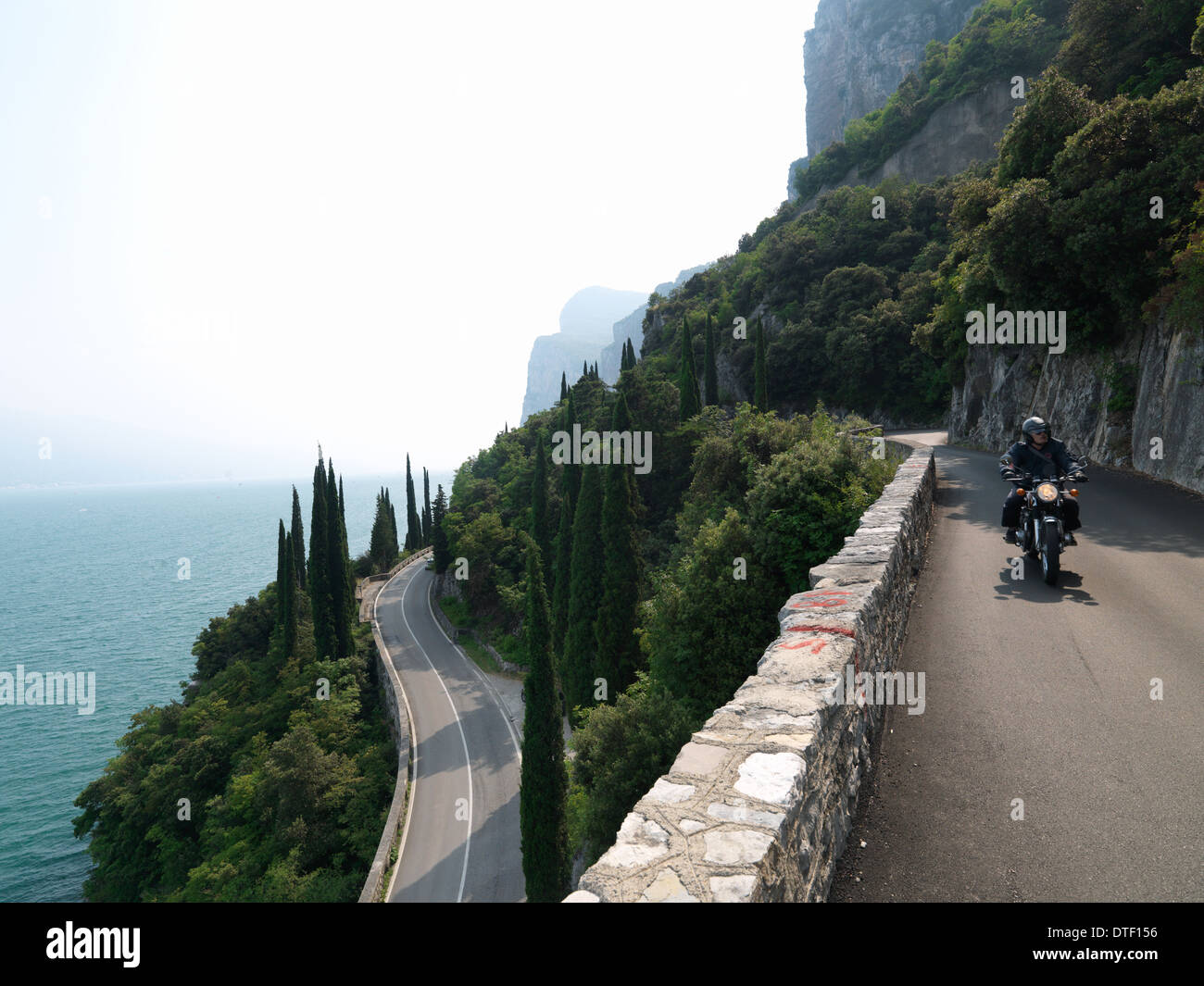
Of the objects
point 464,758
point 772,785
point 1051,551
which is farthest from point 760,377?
point 772,785

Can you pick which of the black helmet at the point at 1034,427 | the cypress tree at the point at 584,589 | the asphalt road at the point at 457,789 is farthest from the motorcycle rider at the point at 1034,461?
the cypress tree at the point at 584,589

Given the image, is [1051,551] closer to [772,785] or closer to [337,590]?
[772,785]

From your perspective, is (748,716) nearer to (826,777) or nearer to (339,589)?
(826,777)

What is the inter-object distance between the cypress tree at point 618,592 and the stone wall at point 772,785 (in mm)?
20648

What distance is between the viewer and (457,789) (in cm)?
2647

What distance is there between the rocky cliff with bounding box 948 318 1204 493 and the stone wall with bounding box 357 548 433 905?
18.6 meters

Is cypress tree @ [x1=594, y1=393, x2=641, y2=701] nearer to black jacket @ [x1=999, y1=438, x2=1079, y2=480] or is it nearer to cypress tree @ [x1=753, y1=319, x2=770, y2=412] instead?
black jacket @ [x1=999, y1=438, x2=1079, y2=480]

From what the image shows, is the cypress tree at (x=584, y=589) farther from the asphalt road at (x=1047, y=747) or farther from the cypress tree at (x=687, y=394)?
the asphalt road at (x=1047, y=747)

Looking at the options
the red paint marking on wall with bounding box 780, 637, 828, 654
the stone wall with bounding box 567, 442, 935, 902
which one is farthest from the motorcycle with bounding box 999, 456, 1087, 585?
the red paint marking on wall with bounding box 780, 637, 828, 654

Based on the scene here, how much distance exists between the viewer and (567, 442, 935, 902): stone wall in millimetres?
2520

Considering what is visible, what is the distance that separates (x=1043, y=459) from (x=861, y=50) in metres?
118

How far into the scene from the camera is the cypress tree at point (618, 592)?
84.8 feet

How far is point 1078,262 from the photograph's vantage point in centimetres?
1603
